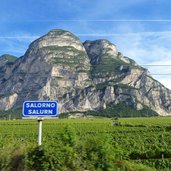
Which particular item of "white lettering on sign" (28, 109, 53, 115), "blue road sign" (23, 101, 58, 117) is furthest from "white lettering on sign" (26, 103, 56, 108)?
"white lettering on sign" (28, 109, 53, 115)

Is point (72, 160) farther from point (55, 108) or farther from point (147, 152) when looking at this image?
point (147, 152)

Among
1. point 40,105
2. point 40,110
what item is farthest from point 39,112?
point 40,105

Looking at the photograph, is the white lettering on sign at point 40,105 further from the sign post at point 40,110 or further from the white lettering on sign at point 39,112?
the white lettering on sign at point 39,112

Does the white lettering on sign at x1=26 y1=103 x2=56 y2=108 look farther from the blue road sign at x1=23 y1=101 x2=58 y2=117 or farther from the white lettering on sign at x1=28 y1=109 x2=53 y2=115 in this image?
the white lettering on sign at x1=28 y1=109 x2=53 y2=115

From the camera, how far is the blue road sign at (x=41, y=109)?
11.3m

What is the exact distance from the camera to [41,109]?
11.3m

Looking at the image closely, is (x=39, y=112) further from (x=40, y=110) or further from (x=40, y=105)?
(x=40, y=105)

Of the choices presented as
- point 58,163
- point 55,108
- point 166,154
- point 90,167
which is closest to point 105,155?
point 90,167

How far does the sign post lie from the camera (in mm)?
11266

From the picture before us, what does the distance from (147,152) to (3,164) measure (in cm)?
2102

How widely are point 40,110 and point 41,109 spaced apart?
0.05 meters

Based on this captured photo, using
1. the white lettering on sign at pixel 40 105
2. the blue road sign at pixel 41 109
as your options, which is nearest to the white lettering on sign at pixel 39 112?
the blue road sign at pixel 41 109

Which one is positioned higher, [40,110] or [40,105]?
[40,105]

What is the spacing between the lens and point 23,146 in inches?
427
